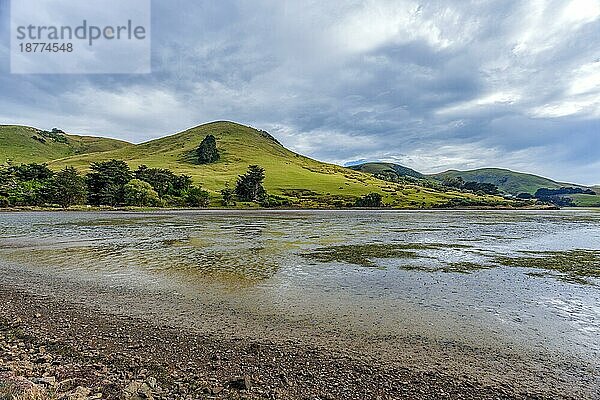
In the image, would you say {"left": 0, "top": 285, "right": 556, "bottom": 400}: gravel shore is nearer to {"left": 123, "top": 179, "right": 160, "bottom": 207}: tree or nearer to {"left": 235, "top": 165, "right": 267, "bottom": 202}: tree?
{"left": 123, "top": 179, "right": 160, "bottom": 207}: tree

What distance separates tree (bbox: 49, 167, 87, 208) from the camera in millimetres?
115312

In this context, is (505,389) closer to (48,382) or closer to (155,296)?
(48,382)

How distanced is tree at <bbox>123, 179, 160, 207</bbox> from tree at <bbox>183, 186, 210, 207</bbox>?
10964 mm

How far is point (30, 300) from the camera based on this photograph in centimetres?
1566

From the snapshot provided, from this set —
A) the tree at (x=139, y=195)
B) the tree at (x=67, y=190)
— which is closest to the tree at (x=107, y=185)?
the tree at (x=139, y=195)

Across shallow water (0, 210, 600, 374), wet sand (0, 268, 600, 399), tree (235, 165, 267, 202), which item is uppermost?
tree (235, 165, 267, 202)

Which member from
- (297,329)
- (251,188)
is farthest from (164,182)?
(297,329)

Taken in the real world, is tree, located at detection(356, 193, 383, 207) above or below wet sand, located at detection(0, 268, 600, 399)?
above

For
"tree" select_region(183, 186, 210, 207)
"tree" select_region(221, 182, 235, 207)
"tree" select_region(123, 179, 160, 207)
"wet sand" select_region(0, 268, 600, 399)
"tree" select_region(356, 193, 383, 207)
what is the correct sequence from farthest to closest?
"tree" select_region(356, 193, 383, 207)
"tree" select_region(221, 182, 235, 207)
"tree" select_region(183, 186, 210, 207)
"tree" select_region(123, 179, 160, 207)
"wet sand" select_region(0, 268, 600, 399)

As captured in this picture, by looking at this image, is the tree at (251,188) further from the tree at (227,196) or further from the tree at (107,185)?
the tree at (107,185)

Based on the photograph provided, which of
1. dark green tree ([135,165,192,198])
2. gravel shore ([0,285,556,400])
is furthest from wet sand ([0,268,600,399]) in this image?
dark green tree ([135,165,192,198])

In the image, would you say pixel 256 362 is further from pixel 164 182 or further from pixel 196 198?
pixel 164 182

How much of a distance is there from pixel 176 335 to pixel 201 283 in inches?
304

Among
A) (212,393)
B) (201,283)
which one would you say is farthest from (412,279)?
(212,393)
